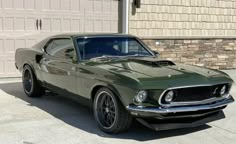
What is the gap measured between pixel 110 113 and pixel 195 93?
1.17m

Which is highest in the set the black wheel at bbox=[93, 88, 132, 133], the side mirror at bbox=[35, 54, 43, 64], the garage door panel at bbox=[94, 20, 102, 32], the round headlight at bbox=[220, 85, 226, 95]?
the garage door panel at bbox=[94, 20, 102, 32]

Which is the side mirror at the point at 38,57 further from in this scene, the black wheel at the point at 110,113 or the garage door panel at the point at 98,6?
the garage door panel at the point at 98,6

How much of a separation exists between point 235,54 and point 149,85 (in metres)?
8.72

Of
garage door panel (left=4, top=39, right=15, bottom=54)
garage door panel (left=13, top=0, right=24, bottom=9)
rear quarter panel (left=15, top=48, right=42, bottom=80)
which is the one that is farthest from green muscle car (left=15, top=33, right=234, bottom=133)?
garage door panel (left=13, top=0, right=24, bottom=9)

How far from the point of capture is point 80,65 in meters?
5.64

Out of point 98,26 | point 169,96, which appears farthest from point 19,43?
point 169,96

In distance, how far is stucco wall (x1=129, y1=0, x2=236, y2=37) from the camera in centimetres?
1074

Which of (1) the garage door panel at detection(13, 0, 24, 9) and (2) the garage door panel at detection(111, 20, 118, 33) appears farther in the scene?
(2) the garage door panel at detection(111, 20, 118, 33)

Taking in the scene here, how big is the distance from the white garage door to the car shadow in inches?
57.3

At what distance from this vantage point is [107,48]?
6051 millimetres

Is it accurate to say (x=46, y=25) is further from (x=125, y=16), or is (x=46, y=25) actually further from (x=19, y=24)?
(x=125, y=16)

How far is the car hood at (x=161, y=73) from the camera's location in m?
4.67

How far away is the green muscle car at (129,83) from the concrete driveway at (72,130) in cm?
21

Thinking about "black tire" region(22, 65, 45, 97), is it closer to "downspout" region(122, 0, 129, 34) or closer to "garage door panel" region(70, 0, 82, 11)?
"garage door panel" region(70, 0, 82, 11)
